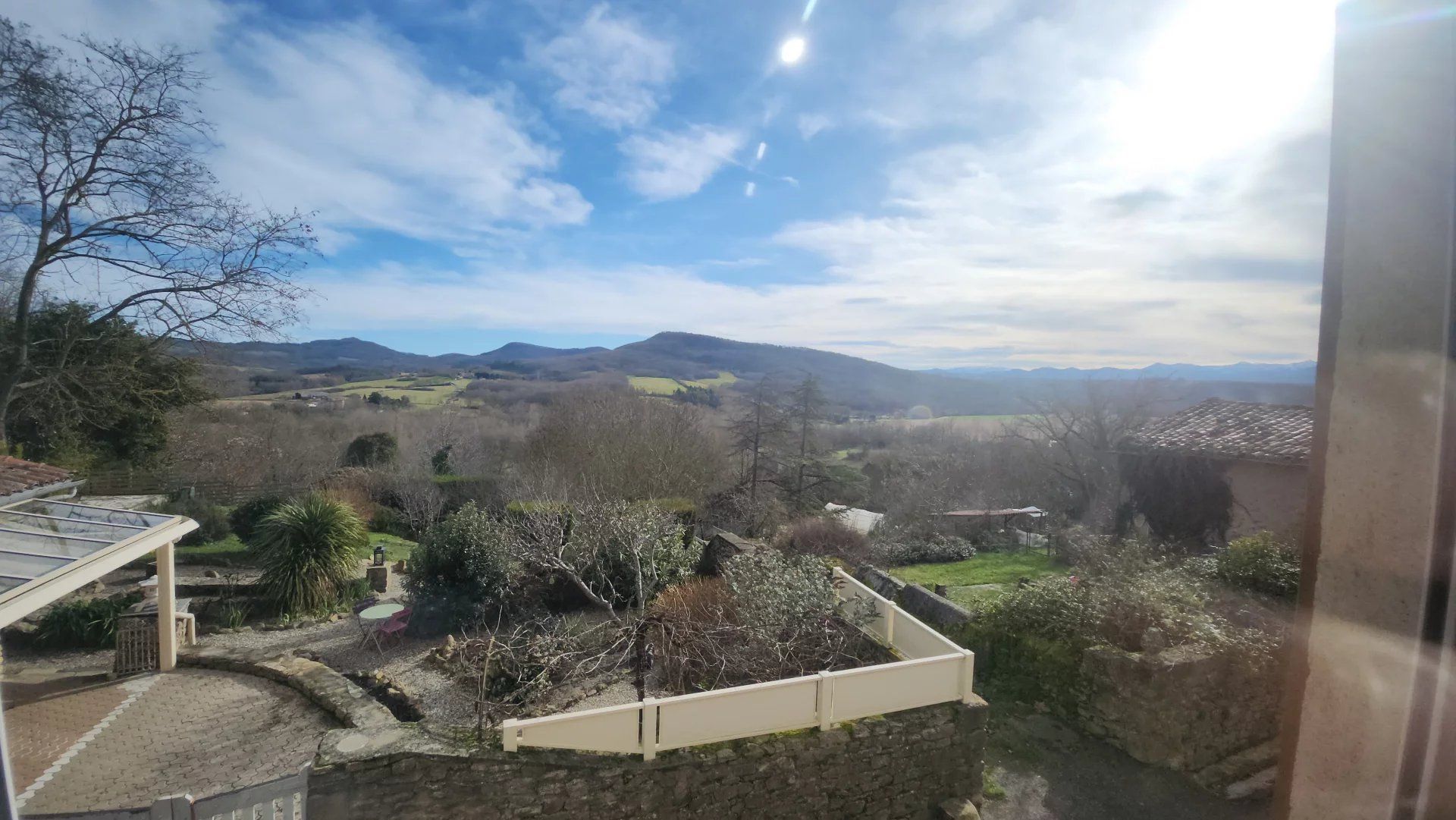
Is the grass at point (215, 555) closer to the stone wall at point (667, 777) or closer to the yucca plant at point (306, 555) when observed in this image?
the yucca plant at point (306, 555)

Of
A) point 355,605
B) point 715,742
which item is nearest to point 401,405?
point 355,605

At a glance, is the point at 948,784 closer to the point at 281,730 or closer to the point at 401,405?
the point at 281,730

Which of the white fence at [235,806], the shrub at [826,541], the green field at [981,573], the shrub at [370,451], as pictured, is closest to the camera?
the white fence at [235,806]

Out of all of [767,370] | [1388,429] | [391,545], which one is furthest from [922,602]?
[767,370]

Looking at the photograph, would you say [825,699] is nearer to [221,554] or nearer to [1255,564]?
[1255,564]

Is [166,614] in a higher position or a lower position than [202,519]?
higher

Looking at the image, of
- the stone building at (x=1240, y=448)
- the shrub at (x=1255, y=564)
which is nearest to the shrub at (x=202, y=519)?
the shrub at (x=1255, y=564)

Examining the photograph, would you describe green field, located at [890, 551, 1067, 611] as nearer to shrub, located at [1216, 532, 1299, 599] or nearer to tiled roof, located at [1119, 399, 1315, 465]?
shrub, located at [1216, 532, 1299, 599]
